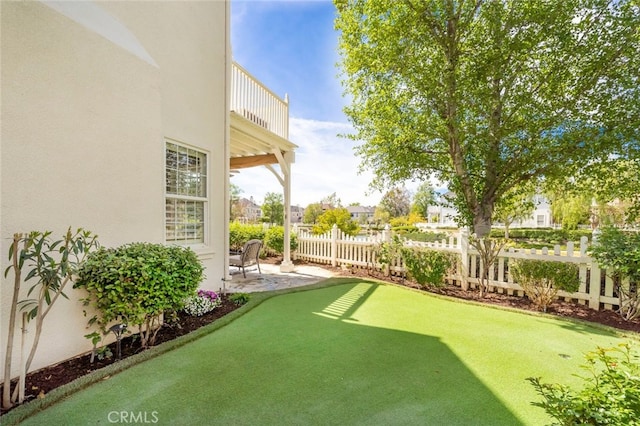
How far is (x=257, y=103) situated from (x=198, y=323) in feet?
17.6

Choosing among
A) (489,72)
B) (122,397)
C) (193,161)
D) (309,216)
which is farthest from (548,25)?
(309,216)

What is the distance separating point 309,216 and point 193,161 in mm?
38519

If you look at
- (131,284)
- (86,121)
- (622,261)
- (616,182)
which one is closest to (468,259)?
(622,261)

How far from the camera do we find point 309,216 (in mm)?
43438

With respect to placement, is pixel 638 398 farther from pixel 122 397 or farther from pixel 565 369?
pixel 122 397

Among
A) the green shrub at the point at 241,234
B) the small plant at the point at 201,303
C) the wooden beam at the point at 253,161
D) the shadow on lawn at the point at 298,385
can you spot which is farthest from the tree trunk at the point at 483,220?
the green shrub at the point at 241,234

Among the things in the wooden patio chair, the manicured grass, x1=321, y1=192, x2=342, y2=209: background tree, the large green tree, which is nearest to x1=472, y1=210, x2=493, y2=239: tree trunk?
the large green tree

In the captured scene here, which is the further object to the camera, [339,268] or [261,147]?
[339,268]

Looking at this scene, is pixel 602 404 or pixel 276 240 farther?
pixel 276 240

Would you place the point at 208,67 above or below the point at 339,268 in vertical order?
above

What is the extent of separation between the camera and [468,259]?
6211 mm

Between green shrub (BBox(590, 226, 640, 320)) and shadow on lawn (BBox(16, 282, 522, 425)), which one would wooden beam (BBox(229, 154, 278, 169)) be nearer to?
shadow on lawn (BBox(16, 282, 522, 425))

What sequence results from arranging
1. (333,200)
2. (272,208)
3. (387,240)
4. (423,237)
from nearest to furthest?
(387,240), (423,237), (272,208), (333,200)
